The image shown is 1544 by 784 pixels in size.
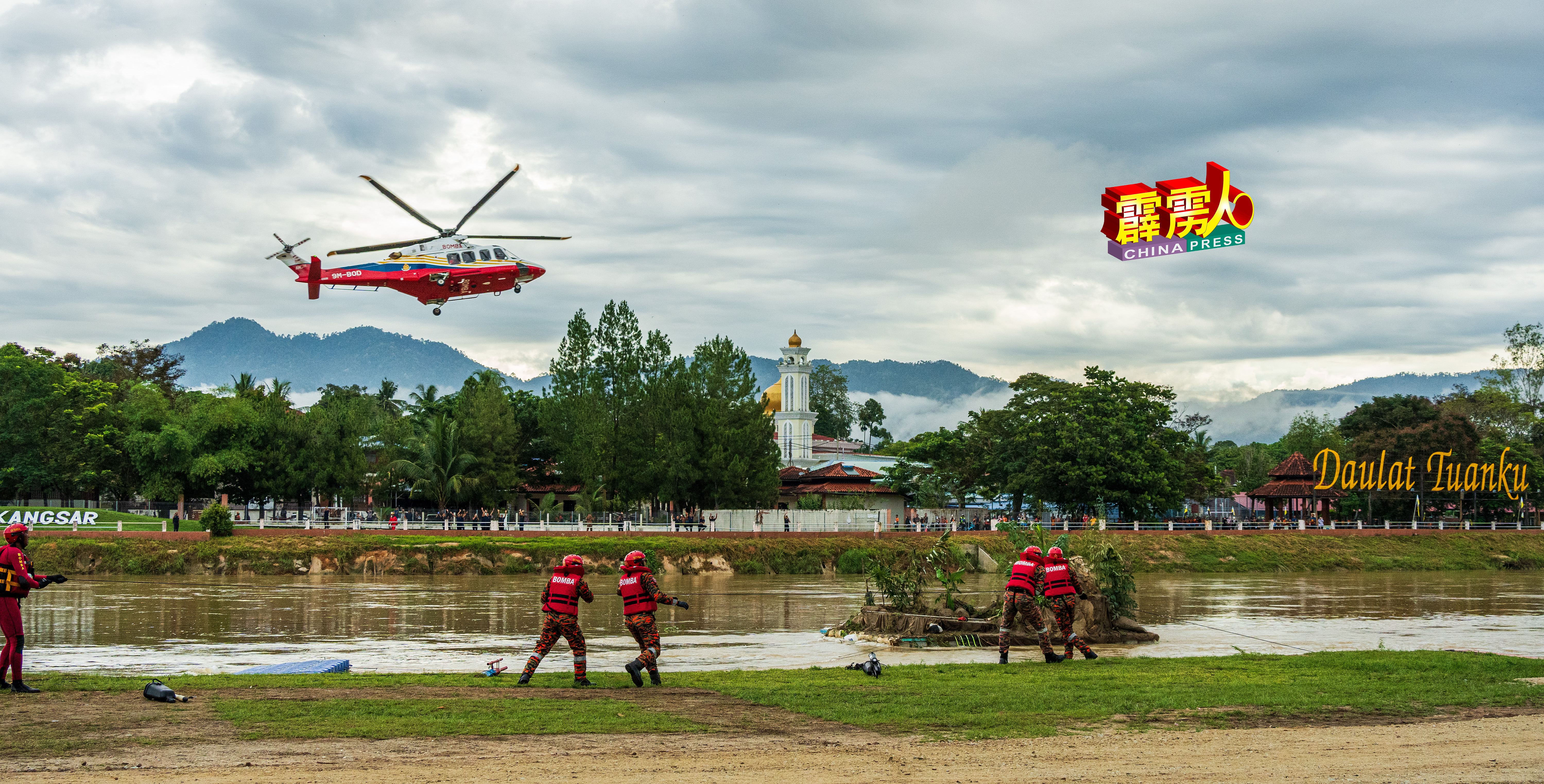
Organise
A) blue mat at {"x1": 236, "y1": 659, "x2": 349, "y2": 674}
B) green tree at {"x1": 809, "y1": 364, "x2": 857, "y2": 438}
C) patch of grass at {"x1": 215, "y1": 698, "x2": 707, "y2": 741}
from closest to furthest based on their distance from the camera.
Answer: 1. patch of grass at {"x1": 215, "y1": 698, "x2": 707, "y2": 741}
2. blue mat at {"x1": 236, "y1": 659, "x2": 349, "y2": 674}
3. green tree at {"x1": 809, "y1": 364, "x2": 857, "y2": 438}

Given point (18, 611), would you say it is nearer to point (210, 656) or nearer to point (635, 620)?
point (210, 656)

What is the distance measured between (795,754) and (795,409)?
350 feet

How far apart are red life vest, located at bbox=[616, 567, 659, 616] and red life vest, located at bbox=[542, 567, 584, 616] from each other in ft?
1.88

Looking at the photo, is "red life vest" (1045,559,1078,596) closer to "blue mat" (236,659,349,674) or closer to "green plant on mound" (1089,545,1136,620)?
"green plant on mound" (1089,545,1136,620)

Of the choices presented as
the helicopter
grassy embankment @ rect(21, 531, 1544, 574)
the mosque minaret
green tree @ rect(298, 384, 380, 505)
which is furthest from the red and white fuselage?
the mosque minaret

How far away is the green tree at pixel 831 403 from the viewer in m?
159

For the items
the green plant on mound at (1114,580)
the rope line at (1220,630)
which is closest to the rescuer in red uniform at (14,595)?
the green plant on mound at (1114,580)

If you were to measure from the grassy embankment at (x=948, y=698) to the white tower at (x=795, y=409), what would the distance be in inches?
3772

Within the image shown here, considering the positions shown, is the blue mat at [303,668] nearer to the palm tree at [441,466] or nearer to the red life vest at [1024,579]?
the red life vest at [1024,579]

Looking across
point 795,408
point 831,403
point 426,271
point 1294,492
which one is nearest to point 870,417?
point 831,403

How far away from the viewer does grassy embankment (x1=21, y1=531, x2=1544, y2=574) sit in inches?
1891

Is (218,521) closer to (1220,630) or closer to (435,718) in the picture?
(1220,630)

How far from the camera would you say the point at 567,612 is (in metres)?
15.5

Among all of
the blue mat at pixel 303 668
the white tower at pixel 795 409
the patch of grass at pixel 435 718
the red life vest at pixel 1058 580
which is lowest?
the blue mat at pixel 303 668
